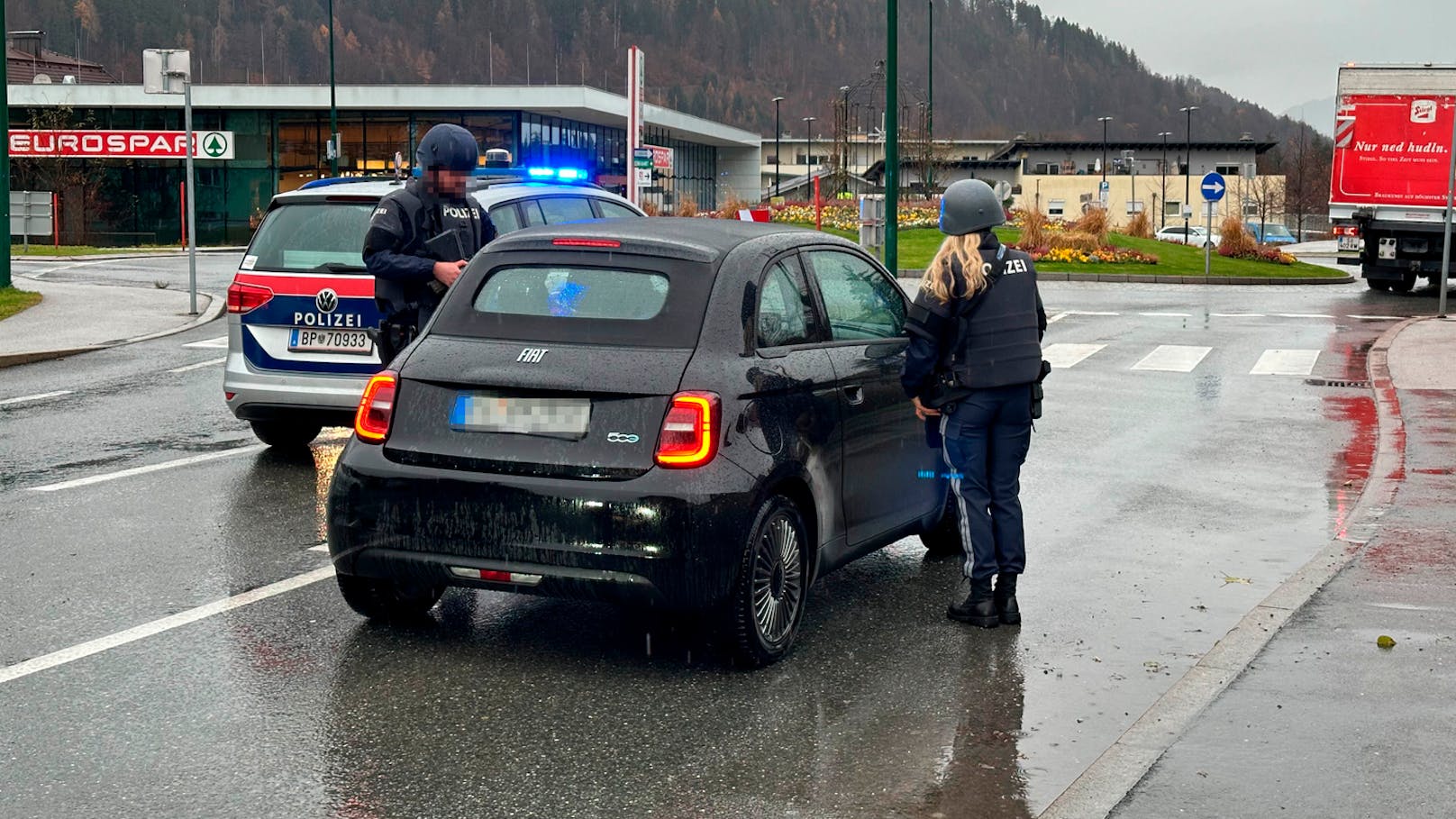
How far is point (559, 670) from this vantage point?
597 centimetres

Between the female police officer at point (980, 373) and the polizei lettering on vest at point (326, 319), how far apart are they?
14.0 feet

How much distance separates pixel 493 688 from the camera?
5.73 metres

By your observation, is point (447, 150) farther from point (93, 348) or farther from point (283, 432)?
point (93, 348)

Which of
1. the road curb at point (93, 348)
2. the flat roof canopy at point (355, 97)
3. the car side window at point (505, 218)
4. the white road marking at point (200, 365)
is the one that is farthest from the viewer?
the flat roof canopy at point (355, 97)

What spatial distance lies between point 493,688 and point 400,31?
16000cm

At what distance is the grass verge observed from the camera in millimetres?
20703

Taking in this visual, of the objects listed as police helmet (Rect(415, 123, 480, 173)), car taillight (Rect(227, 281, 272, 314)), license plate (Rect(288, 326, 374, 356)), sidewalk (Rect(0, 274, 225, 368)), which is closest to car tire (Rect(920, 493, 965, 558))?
police helmet (Rect(415, 123, 480, 173))

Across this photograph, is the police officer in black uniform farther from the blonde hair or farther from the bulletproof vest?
the bulletproof vest

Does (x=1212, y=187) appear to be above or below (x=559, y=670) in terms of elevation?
above

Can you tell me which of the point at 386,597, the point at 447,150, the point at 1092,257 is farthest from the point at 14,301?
the point at 1092,257

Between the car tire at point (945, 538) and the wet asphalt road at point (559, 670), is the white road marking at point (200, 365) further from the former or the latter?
the car tire at point (945, 538)

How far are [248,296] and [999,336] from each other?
535 centimetres

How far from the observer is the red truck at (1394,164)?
2988cm

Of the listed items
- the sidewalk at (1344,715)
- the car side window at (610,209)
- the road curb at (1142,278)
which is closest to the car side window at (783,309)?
the sidewalk at (1344,715)
